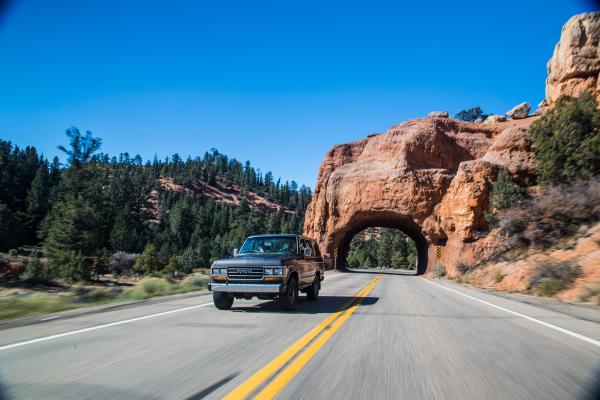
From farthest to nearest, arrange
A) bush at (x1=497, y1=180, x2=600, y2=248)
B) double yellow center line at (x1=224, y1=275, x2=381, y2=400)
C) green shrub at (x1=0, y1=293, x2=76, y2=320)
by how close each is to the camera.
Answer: bush at (x1=497, y1=180, x2=600, y2=248) < green shrub at (x1=0, y1=293, x2=76, y2=320) < double yellow center line at (x1=224, y1=275, x2=381, y2=400)

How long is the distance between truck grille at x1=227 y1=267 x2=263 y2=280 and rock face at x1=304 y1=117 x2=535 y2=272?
1272 inches

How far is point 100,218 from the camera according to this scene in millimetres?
40875

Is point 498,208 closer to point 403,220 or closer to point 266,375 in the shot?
point 403,220

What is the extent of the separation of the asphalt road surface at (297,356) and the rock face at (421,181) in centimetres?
3105

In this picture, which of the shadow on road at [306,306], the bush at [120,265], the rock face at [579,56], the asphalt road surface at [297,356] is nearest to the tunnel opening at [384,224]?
the rock face at [579,56]

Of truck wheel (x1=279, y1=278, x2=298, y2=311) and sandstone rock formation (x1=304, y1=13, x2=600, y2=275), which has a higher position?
sandstone rock formation (x1=304, y1=13, x2=600, y2=275)

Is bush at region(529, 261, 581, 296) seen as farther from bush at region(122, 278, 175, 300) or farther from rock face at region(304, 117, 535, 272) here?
rock face at region(304, 117, 535, 272)

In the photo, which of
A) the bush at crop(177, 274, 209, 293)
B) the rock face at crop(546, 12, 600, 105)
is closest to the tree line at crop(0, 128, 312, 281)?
the bush at crop(177, 274, 209, 293)

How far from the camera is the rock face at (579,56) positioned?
128 ft

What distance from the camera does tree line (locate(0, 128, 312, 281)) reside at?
39.0 metres

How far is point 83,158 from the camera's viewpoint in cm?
4203

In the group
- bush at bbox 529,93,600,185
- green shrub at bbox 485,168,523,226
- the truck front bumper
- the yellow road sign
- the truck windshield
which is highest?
bush at bbox 529,93,600,185

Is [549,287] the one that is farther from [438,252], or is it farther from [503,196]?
[438,252]

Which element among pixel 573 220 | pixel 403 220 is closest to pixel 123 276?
pixel 403 220
